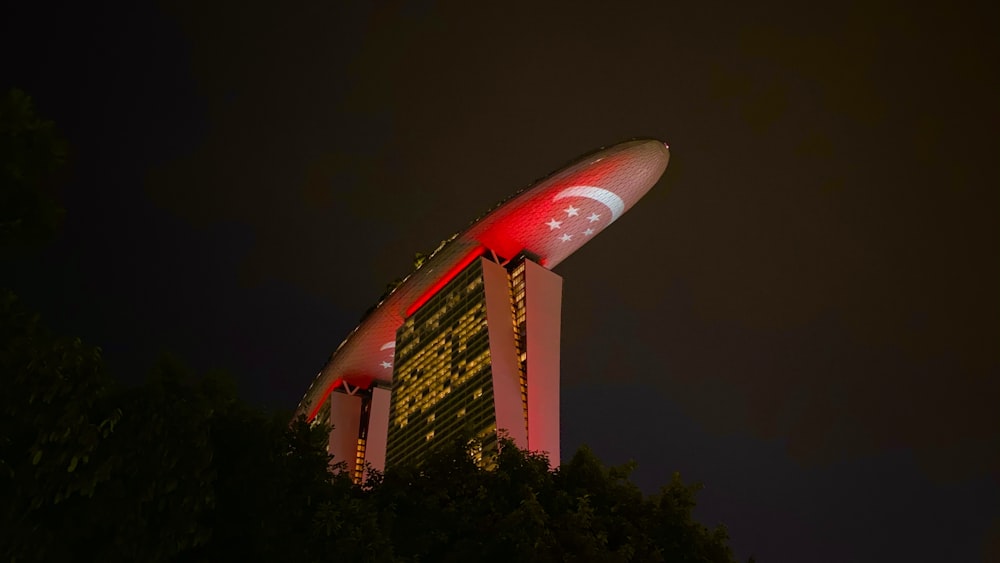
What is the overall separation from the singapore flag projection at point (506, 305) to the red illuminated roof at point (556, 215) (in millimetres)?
79

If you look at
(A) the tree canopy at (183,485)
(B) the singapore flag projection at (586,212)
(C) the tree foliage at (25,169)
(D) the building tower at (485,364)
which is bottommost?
(A) the tree canopy at (183,485)

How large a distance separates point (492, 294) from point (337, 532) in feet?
147

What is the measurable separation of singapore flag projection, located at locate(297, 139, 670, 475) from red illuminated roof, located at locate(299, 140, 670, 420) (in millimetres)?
79

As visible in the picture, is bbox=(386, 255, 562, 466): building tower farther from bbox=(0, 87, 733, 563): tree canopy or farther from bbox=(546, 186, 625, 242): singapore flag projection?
bbox=(0, 87, 733, 563): tree canopy

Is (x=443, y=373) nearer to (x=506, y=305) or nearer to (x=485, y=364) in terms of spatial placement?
(x=485, y=364)

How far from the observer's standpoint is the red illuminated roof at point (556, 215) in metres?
56.2

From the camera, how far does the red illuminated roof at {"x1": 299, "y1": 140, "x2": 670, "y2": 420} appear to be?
56.2 meters

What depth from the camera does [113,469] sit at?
1203cm

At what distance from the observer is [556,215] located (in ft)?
194

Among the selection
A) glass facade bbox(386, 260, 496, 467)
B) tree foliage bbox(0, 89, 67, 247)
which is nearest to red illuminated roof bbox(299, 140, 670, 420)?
glass facade bbox(386, 260, 496, 467)

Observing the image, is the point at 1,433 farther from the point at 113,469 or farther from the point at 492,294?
the point at 492,294


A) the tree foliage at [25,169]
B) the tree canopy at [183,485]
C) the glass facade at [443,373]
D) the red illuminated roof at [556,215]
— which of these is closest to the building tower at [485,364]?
the glass facade at [443,373]

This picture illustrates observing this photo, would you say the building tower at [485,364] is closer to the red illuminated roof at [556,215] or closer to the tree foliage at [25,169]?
the red illuminated roof at [556,215]

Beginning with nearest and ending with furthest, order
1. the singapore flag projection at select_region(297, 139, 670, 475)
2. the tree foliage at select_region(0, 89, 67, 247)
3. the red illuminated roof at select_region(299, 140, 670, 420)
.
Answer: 1. the tree foliage at select_region(0, 89, 67, 247)
2. the singapore flag projection at select_region(297, 139, 670, 475)
3. the red illuminated roof at select_region(299, 140, 670, 420)
